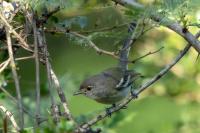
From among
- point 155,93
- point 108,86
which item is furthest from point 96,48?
point 155,93

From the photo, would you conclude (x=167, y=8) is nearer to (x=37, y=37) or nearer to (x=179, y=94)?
(x=37, y=37)

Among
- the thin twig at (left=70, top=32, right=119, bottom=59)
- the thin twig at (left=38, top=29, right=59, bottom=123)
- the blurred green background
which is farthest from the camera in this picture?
the blurred green background

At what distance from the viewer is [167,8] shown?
4.72 ft

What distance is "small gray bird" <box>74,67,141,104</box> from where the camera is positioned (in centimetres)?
Answer: 244

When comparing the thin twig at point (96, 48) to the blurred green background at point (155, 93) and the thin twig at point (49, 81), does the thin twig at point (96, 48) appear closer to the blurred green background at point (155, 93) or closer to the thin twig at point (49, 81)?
the thin twig at point (49, 81)

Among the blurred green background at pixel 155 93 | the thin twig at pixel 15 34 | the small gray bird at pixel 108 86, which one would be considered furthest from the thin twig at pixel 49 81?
the blurred green background at pixel 155 93

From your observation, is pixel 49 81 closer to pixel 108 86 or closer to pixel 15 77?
pixel 15 77

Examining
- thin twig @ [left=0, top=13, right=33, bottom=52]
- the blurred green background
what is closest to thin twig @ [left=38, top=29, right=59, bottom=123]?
thin twig @ [left=0, top=13, right=33, bottom=52]

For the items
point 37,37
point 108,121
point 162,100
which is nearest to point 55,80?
point 37,37

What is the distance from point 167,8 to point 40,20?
1.23 ft

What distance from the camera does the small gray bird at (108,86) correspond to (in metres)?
2.44

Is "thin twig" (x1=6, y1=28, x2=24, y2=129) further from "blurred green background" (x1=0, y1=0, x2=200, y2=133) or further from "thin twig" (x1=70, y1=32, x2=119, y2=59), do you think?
"blurred green background" (x1=0, y1=0, x2=200, y2=133)

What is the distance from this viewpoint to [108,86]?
9.03 feet

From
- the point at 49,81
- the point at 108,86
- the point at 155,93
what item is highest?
the point at 49,81
